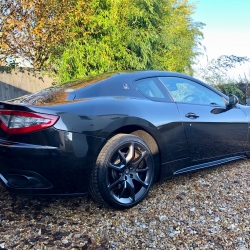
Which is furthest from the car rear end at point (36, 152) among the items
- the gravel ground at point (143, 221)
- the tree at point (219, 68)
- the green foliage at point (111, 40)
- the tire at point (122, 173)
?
the tree at point (219, 68)

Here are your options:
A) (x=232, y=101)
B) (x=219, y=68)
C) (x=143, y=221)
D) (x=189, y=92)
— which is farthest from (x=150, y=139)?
(x=219, y=68)

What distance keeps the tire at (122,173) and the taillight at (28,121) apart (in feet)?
1.62

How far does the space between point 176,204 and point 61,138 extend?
1181 mm

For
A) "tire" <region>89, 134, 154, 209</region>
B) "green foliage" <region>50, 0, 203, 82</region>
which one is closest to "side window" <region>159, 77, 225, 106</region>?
"tire" <region>89, 134, 154, 209</region>

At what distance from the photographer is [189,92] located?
327 centimetres

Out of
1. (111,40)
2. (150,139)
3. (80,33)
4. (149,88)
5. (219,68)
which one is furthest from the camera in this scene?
(219,68)

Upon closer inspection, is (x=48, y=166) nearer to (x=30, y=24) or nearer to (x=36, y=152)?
(x=36, y=152)

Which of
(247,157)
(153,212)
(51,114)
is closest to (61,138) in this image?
(51,114)

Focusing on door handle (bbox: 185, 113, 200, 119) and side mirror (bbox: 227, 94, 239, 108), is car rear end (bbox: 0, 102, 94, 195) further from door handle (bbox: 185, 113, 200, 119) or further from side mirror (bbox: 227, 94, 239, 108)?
side mirror (bbox: 227, 94, 239, 108)

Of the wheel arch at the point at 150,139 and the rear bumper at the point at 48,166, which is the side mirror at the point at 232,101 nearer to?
the wheel arch at the point at 150,139

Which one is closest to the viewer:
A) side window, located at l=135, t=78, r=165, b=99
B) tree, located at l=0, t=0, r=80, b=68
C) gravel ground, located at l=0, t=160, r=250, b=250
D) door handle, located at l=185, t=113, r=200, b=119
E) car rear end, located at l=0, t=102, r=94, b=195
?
gravel ground, located at l=0, t=160, r=250, b=250

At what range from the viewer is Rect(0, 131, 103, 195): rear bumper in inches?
82.0

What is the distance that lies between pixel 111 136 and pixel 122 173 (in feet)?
1.07

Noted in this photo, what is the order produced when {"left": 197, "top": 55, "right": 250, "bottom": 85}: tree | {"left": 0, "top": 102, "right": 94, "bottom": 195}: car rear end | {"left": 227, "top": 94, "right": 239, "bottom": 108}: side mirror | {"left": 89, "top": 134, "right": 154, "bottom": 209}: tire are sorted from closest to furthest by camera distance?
{"left": 0, "top": 102, "right": 94, "bottom": 195}: car rear end
{"left": 89, "top": 134, "right": 154, "bottom": 209}: tire
{"left": 227, "top": 94, "right": 239, "bottom": 108}: side mirror
{"left": 197, "top": 55, "right": 250, "bottom": 85}: tree
